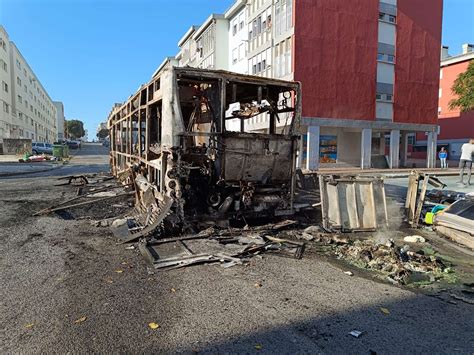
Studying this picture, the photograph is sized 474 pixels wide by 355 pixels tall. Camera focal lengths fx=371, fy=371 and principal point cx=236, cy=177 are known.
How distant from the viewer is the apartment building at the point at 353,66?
26.0 metres

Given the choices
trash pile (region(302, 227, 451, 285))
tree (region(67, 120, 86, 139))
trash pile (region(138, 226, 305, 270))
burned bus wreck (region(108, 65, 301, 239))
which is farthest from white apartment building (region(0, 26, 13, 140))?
tree (region(67, 120, 86, 139))

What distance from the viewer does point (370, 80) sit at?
92.6 feet

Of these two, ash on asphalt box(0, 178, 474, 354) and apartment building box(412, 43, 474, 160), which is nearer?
ash on asphalt box(0, 178, 474, 354)

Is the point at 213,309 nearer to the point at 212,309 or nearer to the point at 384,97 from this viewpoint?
the point at 212,309

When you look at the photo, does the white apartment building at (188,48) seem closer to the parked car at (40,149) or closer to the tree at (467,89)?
the parked car at (40,149)

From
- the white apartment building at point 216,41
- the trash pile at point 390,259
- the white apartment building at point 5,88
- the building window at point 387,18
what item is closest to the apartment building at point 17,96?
the white apartment building at point 5,88

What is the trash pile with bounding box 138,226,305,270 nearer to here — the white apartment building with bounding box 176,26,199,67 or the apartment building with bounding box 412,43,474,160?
the apartment building with bounding box 412,43,474,160

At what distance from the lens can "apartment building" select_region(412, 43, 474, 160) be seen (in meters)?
37.1

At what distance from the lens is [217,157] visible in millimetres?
6809

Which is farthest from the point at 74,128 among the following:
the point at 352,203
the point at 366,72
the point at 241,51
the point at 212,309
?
the point at 212,309

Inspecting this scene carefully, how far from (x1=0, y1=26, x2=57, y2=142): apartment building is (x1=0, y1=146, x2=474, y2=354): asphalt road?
50.5m

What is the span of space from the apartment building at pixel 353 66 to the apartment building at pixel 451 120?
7.94 m

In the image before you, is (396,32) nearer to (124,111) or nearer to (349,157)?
(349,157)

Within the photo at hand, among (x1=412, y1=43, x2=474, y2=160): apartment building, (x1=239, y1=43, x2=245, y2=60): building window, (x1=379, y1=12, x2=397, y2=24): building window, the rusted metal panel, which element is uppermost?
(x1=379, y1=12, x2=397, y2=24): building window
